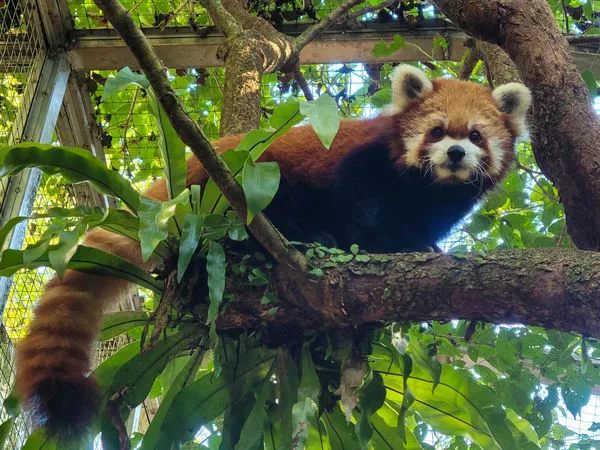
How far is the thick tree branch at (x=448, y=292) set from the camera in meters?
1.73

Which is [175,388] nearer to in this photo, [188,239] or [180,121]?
[188,239]

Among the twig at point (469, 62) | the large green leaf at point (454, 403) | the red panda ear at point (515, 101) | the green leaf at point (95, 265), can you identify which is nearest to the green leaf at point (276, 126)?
the green leaf at point (95, 265)

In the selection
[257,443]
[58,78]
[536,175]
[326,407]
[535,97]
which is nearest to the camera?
[257,443]

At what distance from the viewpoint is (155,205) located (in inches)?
71.0

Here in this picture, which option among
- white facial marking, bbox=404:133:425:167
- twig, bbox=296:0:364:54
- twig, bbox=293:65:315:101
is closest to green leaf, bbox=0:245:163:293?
white facial marking, bbox=404:133:425:167

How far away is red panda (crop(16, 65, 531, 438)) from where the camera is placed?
100.0 inches

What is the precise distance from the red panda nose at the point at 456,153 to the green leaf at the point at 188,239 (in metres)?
1.22

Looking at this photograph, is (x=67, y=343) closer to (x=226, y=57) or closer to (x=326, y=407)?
(x=326, y=407)

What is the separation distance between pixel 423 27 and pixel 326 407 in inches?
95.9

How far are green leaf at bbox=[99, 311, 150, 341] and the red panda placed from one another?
104 mm

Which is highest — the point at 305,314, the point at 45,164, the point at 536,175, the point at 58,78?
the point at 45,164

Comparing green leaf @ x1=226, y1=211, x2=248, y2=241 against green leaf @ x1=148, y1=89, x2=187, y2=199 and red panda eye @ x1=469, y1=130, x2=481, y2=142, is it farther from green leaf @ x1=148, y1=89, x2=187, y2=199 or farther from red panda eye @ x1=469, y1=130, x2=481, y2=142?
red panda eye @ x1=469, y1=130, x2=481, y2=142

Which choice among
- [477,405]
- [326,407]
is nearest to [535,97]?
[477,405]

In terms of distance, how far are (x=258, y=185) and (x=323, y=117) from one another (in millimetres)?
255
